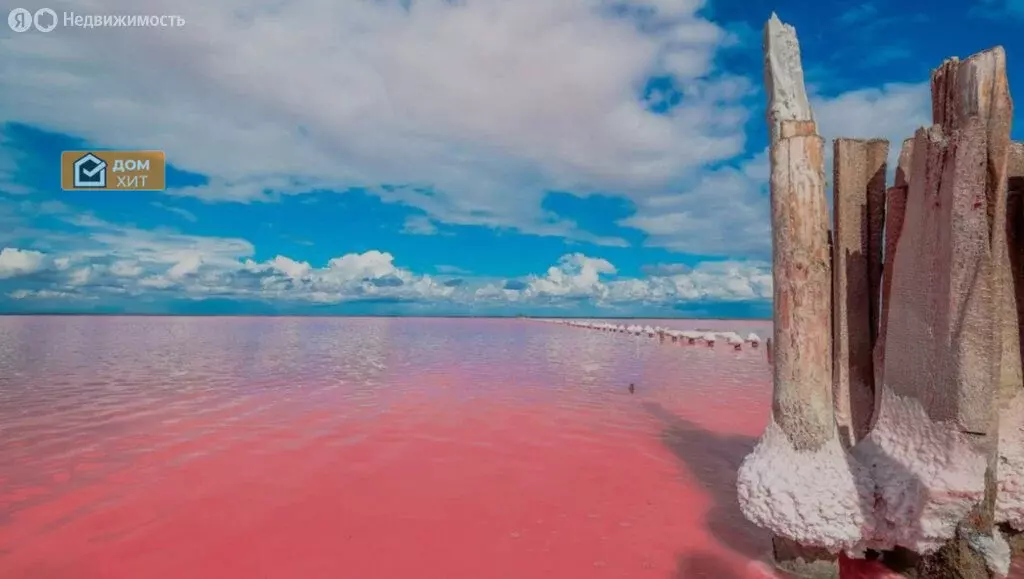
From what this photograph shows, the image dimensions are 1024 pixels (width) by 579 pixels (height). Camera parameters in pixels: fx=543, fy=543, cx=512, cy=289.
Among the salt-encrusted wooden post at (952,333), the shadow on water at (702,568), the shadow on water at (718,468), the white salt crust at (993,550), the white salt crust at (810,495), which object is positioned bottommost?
the shadow on water at (702,568)

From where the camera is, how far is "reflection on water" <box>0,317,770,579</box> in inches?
190

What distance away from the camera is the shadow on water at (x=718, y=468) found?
203 inches

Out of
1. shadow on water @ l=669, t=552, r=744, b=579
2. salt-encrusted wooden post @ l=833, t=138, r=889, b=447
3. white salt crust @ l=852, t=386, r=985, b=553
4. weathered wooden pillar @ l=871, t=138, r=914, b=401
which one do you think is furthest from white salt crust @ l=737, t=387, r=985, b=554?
shadow on water @ l=669, t=552, r=744, b=579

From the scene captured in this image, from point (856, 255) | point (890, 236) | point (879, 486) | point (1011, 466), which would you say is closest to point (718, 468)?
point (879, 486)

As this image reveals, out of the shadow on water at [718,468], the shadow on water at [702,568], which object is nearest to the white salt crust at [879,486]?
the shadow on water at [702,568]

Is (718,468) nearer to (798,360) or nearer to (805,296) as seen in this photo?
(798,360)

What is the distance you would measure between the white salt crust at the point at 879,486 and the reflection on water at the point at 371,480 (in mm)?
844

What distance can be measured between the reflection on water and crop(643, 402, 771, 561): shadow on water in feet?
0.12

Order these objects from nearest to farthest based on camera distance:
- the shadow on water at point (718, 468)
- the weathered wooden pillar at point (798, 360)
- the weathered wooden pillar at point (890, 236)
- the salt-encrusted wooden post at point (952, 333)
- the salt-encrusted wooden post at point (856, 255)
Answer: the salt-encrusted wooden post at point (952, 333)
the weathered wooden pillar at point (798, 360)
the weathered wooden pillar at point (890, 236)
the salt-encrusted wooden post at point (856, 255)
the shadow on water at point (718, 468)

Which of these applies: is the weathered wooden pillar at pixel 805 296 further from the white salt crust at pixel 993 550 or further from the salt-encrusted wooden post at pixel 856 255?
the white salt crust at pixel 993 550

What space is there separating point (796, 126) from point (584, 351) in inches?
918

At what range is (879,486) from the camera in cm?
410

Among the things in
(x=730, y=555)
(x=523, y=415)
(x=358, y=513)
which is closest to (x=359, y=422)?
(x=523, y=415)

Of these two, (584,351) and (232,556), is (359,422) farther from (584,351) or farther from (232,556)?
(584,351)
